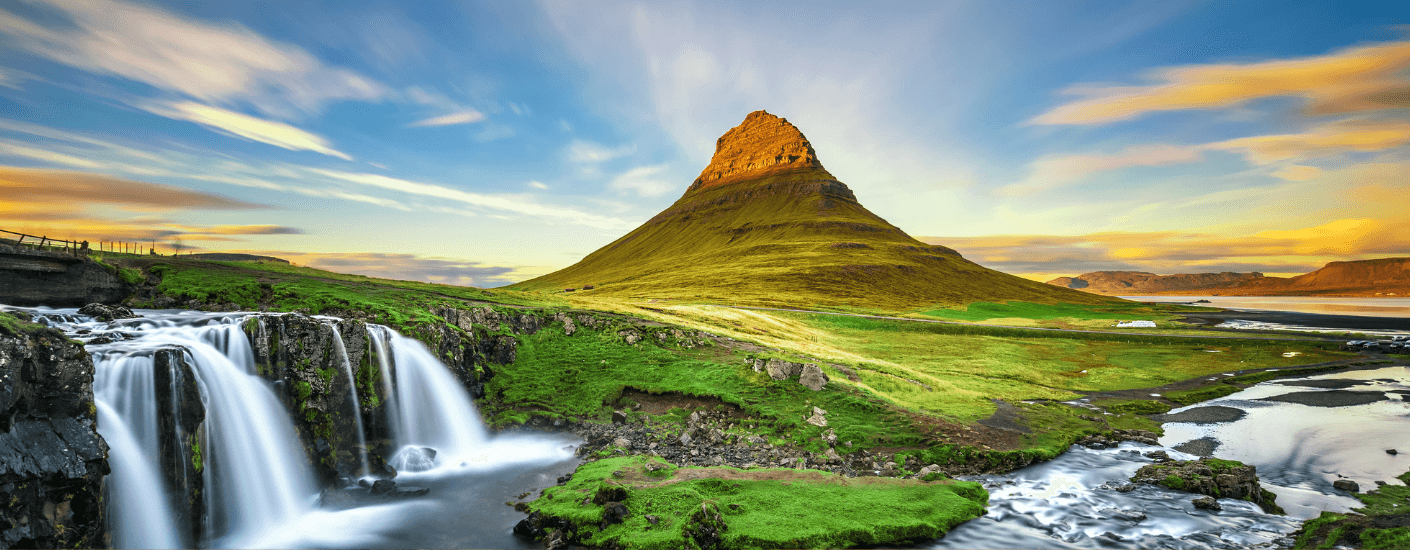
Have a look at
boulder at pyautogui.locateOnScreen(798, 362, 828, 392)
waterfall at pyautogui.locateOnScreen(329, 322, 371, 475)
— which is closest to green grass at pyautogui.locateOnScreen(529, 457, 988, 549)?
boulder at pyautogui.locateOnScreen(798, 362, 828, 392)

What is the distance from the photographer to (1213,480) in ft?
64.2

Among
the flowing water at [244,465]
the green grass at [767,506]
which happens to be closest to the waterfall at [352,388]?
the flowing water at [244,465]

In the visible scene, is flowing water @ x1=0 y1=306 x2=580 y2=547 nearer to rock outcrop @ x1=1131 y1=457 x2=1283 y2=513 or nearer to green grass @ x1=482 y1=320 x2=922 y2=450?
green grass @ x1=482 y1=320 x2=922 y2=450

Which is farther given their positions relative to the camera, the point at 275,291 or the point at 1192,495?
the point at 275,291

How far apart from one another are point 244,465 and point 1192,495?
110 feet

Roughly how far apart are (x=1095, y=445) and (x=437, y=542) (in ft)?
93.3

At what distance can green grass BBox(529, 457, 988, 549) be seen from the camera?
49.1 ft

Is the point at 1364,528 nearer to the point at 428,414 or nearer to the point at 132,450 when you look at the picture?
the point at 428,414

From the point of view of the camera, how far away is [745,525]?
1548 centimetres

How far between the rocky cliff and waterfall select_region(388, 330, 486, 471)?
33.1 ft

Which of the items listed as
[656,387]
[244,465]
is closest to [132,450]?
[244,465]

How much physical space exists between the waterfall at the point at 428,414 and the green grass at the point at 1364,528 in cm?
2985

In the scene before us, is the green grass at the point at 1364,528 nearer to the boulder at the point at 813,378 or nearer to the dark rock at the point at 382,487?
the boulder at the point at 813,378

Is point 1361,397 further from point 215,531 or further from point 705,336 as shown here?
point 215,531
